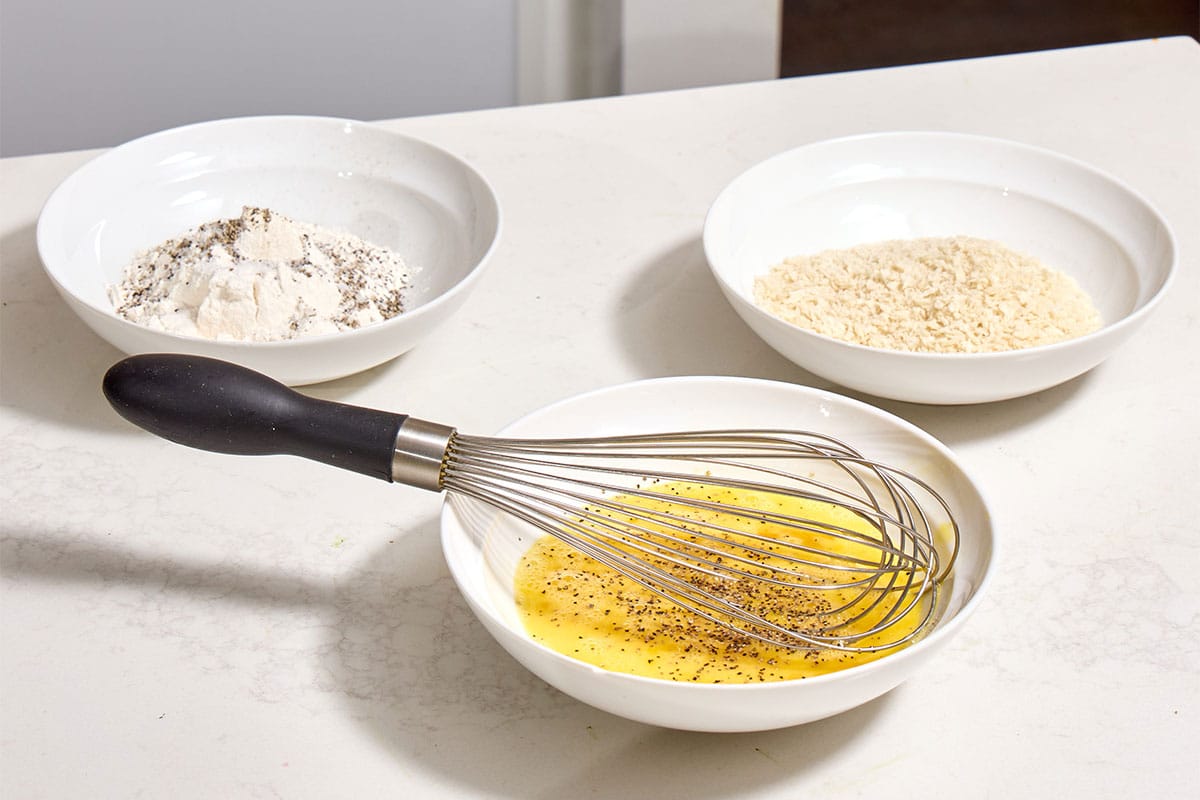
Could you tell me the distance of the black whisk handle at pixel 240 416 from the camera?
0.56m

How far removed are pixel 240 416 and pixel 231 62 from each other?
1168 mm

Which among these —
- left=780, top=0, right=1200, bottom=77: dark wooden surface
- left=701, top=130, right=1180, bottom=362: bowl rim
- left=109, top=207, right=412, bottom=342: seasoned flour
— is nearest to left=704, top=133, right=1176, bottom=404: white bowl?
left=701, top=130, right=1180, bottom=362: bowl rim

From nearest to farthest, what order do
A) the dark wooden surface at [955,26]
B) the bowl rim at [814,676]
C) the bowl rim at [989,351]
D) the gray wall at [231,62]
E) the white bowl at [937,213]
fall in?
the bowl rim at [814,676]
the bowl rim at [989,351]
the white bowl at [937,213]
the gray wall at [231,62]
the dark wooden surface at [955,26]

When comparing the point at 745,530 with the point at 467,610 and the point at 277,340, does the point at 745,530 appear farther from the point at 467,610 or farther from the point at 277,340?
the point at 277,340

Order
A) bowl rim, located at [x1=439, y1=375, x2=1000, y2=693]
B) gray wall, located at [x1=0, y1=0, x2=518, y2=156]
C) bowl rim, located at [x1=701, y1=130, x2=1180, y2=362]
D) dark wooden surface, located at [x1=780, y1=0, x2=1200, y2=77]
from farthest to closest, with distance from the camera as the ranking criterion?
dark wooden surface, located at [x1=780, y1=0, x2=1200, y2=77]
gray wall, located at [x1=0, y1=0, x2=518, y2=156]
bowl rim, located at [x1=701, y1=130, x2=1180, y2=362]
bowl rim, located at [x1=439, y1=375, x2=1000, y2=693]

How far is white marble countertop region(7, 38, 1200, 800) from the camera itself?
0.55m

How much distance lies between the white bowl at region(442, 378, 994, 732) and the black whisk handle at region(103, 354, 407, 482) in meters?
0.05

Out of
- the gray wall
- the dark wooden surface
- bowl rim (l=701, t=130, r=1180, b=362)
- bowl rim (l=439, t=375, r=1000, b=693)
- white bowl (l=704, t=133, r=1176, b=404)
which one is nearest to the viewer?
bowl rim (l=439, t=375, r=1000, b=693)

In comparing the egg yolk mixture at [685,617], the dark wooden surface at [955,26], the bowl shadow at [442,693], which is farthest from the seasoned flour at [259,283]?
the dark wooden surface at [955,26]

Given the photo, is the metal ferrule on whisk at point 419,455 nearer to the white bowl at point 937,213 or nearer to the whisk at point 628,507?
the whisk at point 628,507

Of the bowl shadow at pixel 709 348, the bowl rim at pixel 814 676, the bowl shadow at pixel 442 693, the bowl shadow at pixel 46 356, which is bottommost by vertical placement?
the bowl shadow at pixel 442 693

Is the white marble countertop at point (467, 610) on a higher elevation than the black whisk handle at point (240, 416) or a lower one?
lower

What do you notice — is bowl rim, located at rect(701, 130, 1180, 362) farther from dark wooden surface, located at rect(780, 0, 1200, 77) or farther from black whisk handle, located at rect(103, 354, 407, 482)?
dark wooden surface, located at rect(780, 0, 1200, 77)

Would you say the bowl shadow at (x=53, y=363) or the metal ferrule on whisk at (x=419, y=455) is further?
the bowl shadow at (x=53, y=363)
